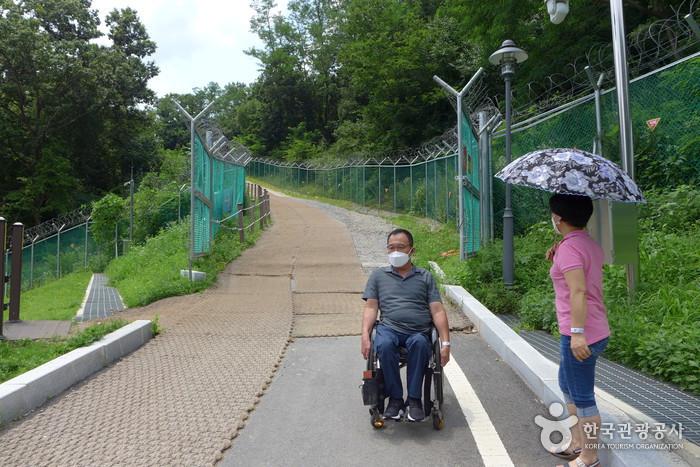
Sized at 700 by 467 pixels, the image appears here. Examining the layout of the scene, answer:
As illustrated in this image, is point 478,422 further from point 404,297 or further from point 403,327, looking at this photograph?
point 404,297

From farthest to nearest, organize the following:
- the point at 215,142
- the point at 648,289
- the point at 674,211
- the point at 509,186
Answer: the point at 215,142
the point at 509,186
the point at 674,211
the point at 648,289

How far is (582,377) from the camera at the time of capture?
3229 millimetres

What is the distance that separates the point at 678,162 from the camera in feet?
27.2

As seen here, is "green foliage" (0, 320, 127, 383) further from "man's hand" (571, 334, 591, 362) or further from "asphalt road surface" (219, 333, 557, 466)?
"man's hand" (571, 334, 591, 362)

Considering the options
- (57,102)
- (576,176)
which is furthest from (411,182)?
(57,102)

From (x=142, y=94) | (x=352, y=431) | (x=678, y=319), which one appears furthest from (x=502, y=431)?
(x=142, y=94)

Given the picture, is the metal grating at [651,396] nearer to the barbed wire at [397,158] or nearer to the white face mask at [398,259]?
the white face mask at [398,259]

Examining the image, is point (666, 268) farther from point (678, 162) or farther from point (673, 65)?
point (673, 65)

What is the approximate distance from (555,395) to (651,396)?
28.9 inches

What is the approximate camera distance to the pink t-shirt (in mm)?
3184

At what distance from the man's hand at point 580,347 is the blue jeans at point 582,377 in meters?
0.09

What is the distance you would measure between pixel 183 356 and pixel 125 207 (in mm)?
15133

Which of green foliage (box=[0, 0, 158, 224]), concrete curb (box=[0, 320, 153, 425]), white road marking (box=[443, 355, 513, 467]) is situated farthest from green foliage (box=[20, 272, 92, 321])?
green foliage (box=[0, 0, 158, 224])

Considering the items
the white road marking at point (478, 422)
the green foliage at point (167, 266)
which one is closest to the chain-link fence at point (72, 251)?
the green foliage at point (167, 266)
